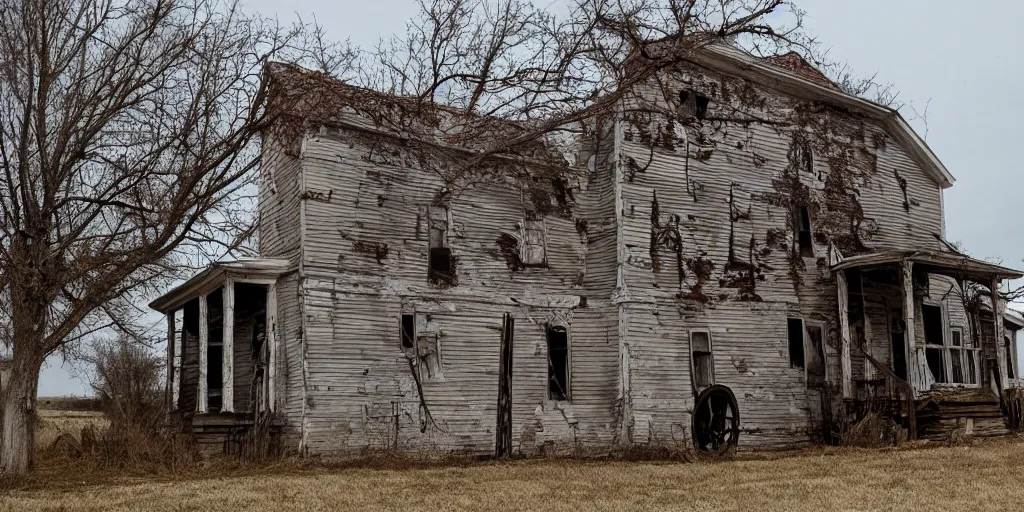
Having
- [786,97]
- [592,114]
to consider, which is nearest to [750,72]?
[786,97]

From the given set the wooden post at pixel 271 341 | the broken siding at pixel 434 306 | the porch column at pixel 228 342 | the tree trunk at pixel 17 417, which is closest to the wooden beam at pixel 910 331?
the broken siding at pixel 434 306

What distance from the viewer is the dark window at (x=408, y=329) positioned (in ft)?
61.3

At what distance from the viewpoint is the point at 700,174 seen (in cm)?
2139

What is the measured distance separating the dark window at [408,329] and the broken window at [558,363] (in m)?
2.93

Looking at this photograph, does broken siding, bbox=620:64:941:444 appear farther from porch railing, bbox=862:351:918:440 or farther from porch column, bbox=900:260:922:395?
porch column, bbox=900:260:922:395

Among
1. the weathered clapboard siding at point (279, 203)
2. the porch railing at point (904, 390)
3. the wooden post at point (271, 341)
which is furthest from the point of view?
the porch railing at point (904, 390)

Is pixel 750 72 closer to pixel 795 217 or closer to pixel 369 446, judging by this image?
pixel 795 217

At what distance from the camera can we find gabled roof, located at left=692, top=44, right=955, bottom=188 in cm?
2188

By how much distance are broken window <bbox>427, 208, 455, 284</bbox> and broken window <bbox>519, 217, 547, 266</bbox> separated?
5.34ft

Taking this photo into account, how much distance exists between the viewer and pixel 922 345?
20594 mm

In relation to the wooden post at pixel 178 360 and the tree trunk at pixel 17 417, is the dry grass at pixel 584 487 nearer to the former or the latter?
the tree trunk at pixel 17 417

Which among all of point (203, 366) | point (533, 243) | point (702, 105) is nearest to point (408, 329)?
point (533, 243)

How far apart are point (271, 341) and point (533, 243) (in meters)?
5.56

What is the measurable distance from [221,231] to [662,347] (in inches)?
356
